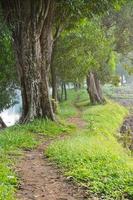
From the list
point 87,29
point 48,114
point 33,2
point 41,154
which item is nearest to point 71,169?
point 41,154

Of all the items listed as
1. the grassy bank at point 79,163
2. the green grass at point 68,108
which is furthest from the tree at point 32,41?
the green grass at point 68,108

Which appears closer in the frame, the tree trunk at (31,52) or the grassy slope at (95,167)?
the grassy slope at (95,167)

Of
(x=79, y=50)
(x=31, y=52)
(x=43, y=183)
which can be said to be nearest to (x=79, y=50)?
(x=79, y=50)

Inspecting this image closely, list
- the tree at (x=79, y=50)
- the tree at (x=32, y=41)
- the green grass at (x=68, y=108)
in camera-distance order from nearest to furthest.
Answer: the tree at (x=32, y=41) → the green grass at (x=68, y=108) → the tree at (x=79, y=50)

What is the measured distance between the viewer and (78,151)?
13.3m

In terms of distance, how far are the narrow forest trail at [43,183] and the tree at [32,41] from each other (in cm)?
779

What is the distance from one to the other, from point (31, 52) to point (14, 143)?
20.8 feet

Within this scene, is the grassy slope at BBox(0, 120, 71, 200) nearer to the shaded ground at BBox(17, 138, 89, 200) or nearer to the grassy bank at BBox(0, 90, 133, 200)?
the grassy bank at BBox(0, 90, 133, 200)

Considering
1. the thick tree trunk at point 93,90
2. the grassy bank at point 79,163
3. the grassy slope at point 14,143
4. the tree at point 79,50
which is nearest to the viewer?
the grassy slope at point 14,143

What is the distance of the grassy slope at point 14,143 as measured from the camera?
9.53 meters

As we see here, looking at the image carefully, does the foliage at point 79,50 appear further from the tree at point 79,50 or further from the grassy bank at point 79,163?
the grassy bank at point 79,163

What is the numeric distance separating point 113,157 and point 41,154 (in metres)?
2.28

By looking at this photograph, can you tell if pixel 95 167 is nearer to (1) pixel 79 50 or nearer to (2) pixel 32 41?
(2) pixel 32 41

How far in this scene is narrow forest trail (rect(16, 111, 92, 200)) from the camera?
930 cm
